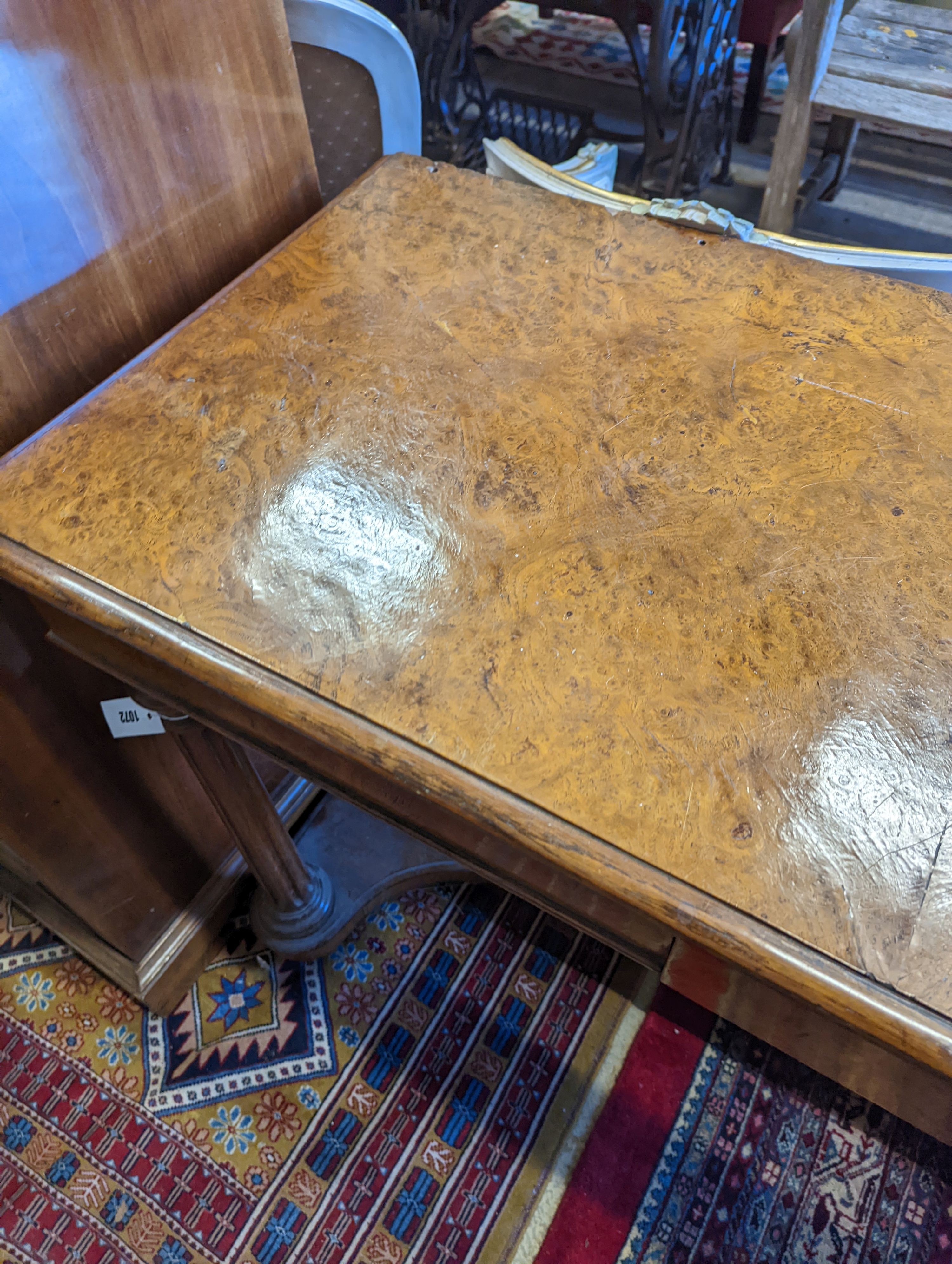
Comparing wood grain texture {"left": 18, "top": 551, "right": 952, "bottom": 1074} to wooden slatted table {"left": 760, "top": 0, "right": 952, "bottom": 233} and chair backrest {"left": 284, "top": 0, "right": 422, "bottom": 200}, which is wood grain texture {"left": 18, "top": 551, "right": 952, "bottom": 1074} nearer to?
chair backrest {"left": 284, "top": 0, "right": 422, "bottom": 200}

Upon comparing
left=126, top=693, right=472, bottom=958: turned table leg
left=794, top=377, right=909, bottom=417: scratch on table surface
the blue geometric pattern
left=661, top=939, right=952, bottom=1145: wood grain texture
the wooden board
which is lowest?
the blue geometric pattern

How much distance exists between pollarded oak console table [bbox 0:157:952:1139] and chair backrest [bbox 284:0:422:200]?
21.6 inches

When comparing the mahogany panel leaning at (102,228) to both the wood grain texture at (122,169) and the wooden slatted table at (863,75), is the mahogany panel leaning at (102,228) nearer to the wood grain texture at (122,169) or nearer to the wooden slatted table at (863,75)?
the wood grain texture at (122,169)

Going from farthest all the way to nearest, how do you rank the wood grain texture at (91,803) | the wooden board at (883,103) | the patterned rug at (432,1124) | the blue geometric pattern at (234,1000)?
the wooden board at (883,103) < the blue geometric pattern at (234,1000) < the patterned rug at (432,1124) < the wood grain texture at (91,803)

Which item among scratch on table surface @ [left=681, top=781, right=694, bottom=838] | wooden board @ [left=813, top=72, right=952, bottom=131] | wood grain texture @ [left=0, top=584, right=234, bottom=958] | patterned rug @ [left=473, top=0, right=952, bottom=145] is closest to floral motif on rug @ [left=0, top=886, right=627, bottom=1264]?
wood grain texture @ [left=0, top=584, right=234, bottom=958]

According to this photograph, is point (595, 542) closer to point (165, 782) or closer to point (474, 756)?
point (474, 756)

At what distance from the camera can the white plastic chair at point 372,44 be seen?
107cm

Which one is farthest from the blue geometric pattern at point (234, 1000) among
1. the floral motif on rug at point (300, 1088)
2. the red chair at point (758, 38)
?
the red chair at point (758, 38)

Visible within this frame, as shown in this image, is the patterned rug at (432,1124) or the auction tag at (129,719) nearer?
the auction tag at (129,719)

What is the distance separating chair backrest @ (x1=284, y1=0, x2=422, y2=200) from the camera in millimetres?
1084

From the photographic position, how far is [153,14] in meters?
0.62

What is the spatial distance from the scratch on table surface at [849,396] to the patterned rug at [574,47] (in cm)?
299

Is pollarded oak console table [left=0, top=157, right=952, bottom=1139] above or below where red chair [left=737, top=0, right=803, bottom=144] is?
above

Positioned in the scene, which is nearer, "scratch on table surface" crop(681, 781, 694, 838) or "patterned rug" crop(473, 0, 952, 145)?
"scratch on table surface" crop(681, 781, 694, 838)
